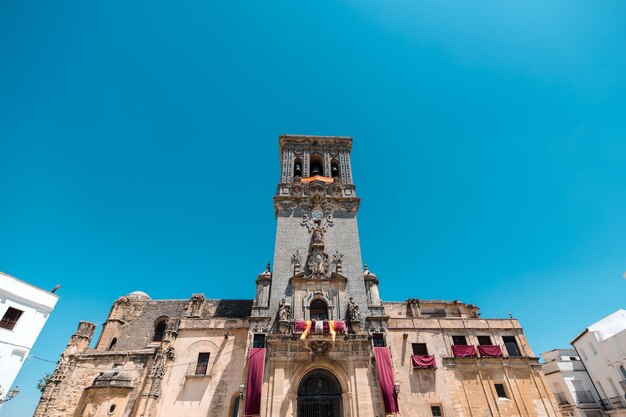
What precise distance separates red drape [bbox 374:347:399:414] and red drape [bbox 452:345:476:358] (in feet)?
20.7

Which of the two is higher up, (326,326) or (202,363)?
(326,326)

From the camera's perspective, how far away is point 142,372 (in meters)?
24.0

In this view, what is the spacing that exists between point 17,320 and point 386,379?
78.6 ft

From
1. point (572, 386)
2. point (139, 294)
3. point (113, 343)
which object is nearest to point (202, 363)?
point (113, 343)

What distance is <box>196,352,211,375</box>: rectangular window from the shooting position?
23298mm

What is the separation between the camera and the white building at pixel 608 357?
3038 cm

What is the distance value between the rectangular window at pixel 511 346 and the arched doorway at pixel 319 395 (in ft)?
48.0

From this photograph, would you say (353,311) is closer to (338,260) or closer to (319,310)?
(319,310)

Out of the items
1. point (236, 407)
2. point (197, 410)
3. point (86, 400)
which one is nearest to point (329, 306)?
point (236, 407)

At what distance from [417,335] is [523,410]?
8288 mm

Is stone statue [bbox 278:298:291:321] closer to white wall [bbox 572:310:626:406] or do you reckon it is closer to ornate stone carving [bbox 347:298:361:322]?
ornate stone carving [bbox 347:298:361:322]

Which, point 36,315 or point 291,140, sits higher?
point 291,140

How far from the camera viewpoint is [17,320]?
20031 mm

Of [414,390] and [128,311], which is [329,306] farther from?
[128,311]
